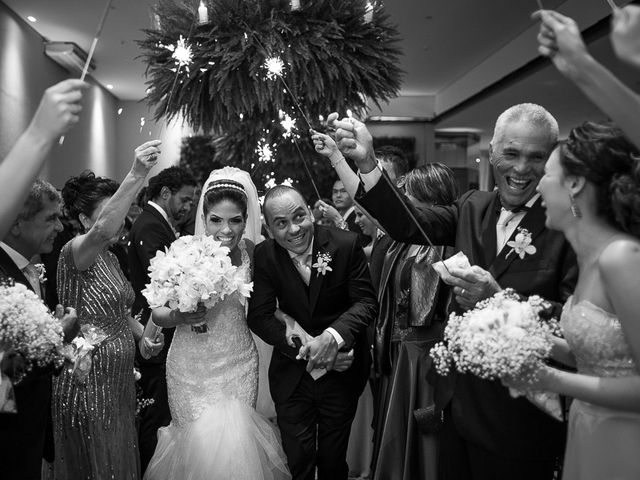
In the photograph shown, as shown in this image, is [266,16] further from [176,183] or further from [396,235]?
[176,183]

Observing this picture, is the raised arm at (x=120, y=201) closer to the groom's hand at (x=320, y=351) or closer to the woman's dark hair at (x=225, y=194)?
the woman's dark hair at (x=225, y=194)

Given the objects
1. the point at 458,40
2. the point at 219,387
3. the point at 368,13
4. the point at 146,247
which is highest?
the point at 458,40

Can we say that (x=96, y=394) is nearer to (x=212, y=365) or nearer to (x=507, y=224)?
(x=212, y=365)

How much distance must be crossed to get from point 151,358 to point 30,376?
2277mm

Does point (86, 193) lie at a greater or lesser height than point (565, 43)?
lesser

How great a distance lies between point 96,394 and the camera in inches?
123

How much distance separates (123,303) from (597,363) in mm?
2217

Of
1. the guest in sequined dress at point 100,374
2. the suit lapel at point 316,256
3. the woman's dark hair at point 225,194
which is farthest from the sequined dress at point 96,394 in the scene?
the suit lapel at point 316,256

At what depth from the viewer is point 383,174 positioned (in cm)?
261

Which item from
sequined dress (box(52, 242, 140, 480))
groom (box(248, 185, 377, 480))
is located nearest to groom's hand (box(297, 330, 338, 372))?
groom (box(248, 185, 377, 480))

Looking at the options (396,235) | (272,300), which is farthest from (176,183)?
(396,235)

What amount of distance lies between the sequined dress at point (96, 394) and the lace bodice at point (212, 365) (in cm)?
25

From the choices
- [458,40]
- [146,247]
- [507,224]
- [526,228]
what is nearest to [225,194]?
[146,247]

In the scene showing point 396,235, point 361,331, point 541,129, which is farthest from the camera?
point 361,331
